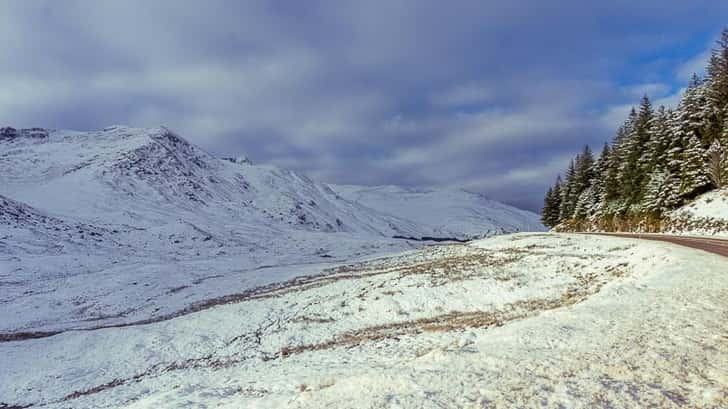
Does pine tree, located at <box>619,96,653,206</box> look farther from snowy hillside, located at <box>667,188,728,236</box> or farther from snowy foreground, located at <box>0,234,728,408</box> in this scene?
snowy foreground, located at <box>0,234,728,408</box>

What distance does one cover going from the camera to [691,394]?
645 centimetres

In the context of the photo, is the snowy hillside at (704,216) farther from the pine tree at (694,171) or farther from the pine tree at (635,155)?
the pine tree at (635,155)

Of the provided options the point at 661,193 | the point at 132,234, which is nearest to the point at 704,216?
the point at 661,193

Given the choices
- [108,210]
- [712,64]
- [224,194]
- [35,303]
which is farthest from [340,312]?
[224,194]

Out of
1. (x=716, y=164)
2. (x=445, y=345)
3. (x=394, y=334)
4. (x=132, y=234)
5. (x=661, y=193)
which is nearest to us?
(x=445, y=345)

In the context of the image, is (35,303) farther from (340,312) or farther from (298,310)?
(340,312)

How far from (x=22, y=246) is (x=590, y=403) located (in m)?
79.3

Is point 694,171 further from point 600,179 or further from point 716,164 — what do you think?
point 600,179

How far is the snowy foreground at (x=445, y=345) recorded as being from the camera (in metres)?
7.09

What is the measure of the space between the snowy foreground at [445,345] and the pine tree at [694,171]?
2027cm

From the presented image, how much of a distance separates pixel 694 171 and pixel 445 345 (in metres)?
41.0

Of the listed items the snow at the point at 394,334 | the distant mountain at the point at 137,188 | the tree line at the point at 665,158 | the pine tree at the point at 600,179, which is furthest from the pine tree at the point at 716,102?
the distant mountain at the point at 137,188

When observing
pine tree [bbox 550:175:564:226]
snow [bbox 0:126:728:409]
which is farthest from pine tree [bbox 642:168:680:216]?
pine tree [bbox 550:175:564:226]

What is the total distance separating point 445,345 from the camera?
449 inches
